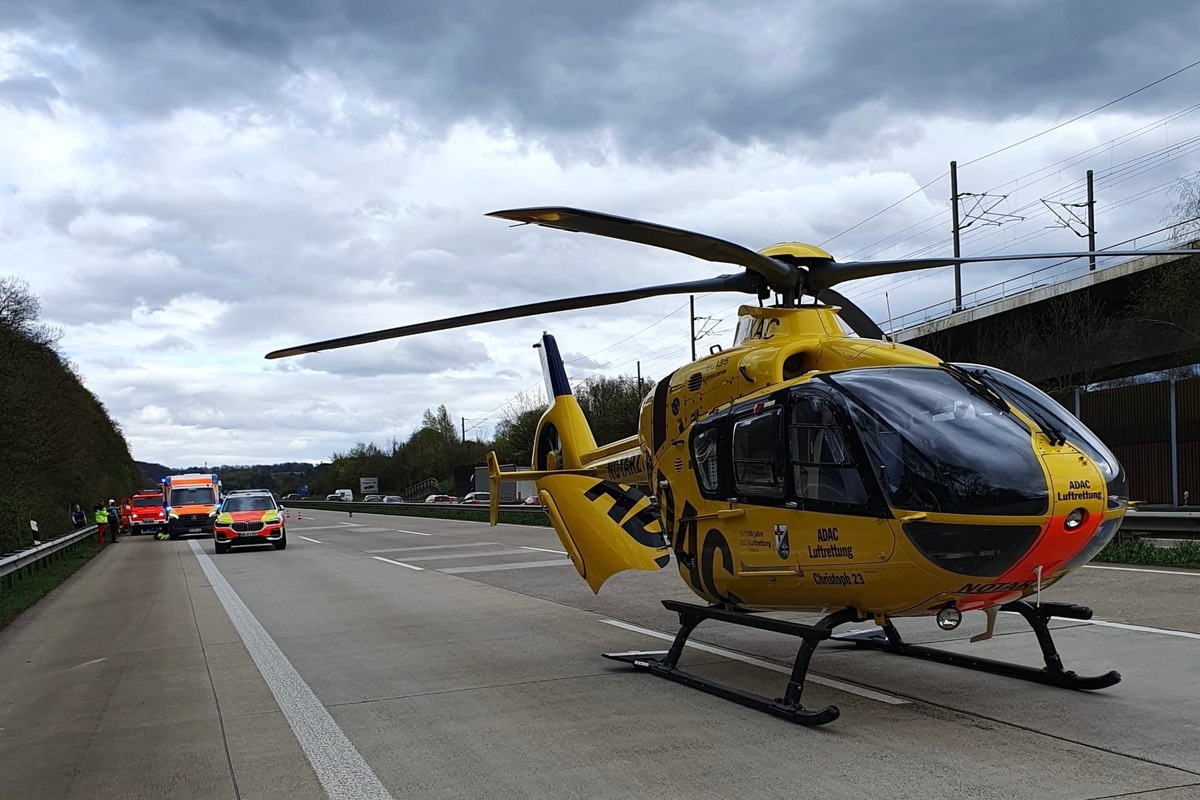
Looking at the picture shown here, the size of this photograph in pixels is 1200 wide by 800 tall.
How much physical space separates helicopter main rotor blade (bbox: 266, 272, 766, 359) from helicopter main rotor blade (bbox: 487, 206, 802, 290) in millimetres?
305

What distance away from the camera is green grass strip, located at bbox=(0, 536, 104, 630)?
52.1ft

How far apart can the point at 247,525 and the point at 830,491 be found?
24.2 meters

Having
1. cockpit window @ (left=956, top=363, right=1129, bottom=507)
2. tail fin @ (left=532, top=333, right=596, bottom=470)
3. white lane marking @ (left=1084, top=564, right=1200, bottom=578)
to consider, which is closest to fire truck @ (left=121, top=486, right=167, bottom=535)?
tail fin @ (left=532, top=333, right=596, bottom=470)

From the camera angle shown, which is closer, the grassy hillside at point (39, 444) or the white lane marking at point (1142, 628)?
the white lane marking at point (1142, 628)

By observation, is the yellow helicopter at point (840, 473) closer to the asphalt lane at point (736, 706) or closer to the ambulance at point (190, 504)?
the asphalt lane at point (736, 706)

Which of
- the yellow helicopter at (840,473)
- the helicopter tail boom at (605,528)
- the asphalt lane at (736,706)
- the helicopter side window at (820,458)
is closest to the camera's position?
the asphalt lane at (736,706)

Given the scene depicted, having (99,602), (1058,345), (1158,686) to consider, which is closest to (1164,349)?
(1058,345)

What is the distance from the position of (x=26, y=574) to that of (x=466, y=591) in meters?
11.6

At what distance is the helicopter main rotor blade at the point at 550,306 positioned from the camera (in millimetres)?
8547

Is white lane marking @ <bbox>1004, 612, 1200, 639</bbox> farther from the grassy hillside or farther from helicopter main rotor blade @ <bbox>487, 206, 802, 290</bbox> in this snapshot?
the grassy hillside

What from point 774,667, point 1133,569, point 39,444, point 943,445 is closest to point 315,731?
point 774,667

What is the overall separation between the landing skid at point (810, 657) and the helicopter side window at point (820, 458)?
87 centimetres

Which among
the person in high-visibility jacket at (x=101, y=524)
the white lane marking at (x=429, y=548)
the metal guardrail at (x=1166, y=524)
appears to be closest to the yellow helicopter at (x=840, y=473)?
the metal guardrail at (x=1166, y=524)

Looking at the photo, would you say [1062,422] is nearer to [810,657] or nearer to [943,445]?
[943,445]
